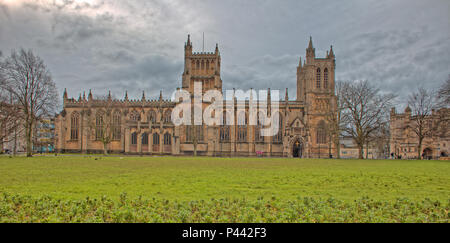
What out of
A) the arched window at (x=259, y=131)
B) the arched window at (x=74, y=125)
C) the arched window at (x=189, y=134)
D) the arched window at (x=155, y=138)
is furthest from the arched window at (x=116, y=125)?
the arched window at (x=259, y=131)

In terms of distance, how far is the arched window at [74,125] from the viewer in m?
70.4

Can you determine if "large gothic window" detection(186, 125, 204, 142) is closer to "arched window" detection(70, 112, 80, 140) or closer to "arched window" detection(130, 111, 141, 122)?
"arched window" detection(130, 111, 141, 122)

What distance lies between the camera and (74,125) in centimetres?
7094

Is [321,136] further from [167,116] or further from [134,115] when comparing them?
[134,115]

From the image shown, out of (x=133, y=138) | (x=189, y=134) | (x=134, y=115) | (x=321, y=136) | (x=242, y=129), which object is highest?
(x=134, y=115)

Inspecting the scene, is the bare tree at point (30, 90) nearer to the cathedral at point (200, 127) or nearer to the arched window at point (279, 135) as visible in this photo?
the cathedral at point (200, 127)

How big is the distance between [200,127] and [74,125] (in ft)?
97.4

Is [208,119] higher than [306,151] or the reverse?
higher

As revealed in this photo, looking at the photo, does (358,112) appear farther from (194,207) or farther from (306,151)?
(194,207)

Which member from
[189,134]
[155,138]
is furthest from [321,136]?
[155,138]
